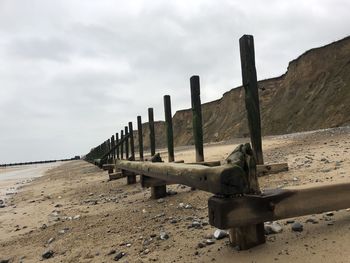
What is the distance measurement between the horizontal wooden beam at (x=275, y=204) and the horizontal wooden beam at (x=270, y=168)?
2.82 meters

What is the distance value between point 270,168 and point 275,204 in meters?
3.39

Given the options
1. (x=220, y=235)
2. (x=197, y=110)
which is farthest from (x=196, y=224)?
(x=197, y=110)

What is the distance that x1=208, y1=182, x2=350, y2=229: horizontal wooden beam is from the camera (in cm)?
310

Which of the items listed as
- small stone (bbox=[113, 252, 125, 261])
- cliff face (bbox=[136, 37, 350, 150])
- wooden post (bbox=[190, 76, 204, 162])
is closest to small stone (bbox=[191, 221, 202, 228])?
small stone (bbox=[113, 252, 125, 261])

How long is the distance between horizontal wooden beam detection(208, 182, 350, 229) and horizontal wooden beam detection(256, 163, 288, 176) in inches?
111

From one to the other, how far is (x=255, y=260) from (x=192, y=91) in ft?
16.3

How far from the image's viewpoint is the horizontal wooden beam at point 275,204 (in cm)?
310

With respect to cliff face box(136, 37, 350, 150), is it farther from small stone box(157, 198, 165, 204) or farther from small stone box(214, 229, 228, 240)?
small stone box(214, 229, 228, 240)

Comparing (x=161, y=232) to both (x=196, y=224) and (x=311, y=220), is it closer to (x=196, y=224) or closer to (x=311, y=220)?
(x=196, y=224)

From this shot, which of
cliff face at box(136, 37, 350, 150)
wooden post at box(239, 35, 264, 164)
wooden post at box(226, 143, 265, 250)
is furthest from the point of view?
cliff face at box(136, 37, 350, 150)

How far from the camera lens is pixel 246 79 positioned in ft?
19.6

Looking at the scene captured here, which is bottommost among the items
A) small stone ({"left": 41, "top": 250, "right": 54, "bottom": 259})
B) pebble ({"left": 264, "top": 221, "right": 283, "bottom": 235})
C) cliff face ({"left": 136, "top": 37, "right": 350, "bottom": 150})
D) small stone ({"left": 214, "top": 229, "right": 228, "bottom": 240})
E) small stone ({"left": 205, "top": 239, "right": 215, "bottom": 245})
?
small stone ({"left": 41, "top": 250, "right": 54, "bottom": 259})

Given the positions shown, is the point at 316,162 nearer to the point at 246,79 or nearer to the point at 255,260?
the point at 246,79

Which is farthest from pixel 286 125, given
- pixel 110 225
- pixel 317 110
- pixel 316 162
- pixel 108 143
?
pixel 110 225
